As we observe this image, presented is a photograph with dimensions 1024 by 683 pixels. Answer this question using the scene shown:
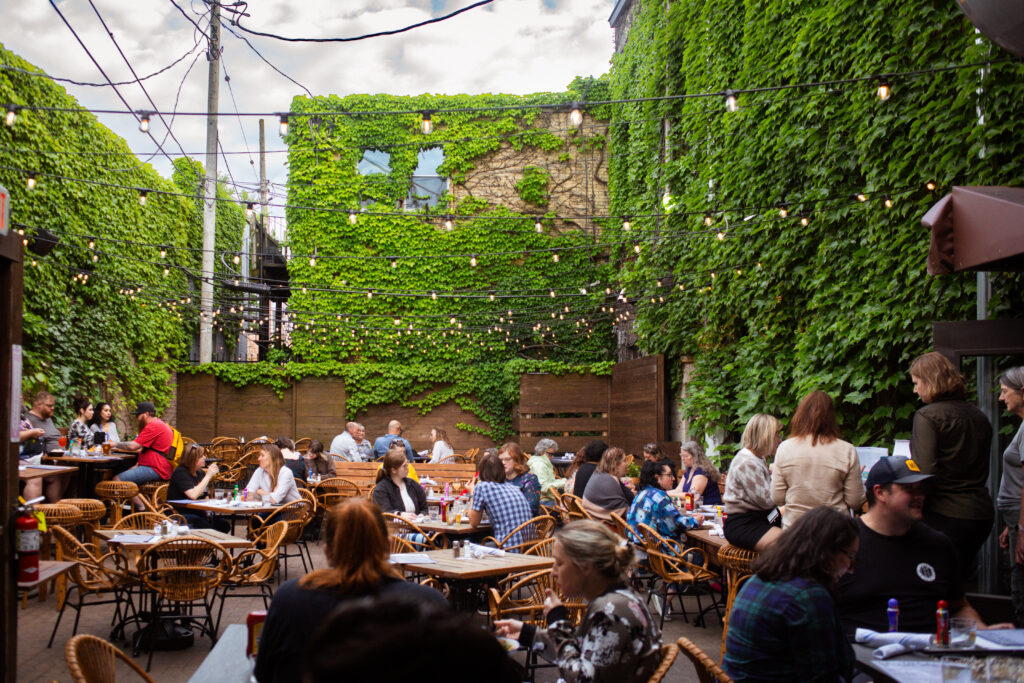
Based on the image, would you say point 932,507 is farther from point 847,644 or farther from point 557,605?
point 557,605

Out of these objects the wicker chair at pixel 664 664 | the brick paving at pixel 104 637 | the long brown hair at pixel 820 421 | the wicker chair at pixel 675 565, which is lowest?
the brick paving at pixel 104 637

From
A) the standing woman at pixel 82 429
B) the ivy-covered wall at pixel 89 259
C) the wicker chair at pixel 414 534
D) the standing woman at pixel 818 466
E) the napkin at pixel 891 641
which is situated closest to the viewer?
the napkin at pixel 891 641

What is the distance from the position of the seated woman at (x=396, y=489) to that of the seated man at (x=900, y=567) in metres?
4.72

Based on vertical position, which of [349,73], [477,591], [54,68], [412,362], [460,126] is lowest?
[477,591]

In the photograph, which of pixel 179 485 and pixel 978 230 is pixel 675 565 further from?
pixel 179 485

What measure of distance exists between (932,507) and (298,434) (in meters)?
16.8

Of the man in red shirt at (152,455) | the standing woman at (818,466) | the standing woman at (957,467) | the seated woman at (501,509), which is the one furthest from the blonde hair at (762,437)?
the man in red shirt at (152,455)

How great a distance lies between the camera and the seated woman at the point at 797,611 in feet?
8.99

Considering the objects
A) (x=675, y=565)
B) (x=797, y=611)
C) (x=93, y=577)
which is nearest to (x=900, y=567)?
(x=797, y=611)

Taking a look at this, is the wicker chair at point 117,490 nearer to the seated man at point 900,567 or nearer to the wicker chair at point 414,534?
the wicker chair at point 414,534

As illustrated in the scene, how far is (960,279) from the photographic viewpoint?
664cm

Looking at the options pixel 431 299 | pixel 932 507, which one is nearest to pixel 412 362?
pixel 431 299

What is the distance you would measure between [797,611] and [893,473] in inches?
42.2

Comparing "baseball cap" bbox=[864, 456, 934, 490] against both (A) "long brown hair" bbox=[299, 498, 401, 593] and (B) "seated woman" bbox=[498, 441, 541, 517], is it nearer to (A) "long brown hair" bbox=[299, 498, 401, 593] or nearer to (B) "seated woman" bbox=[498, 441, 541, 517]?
(A) "long brown hair" bbox=[299, 498, 401, 593]
